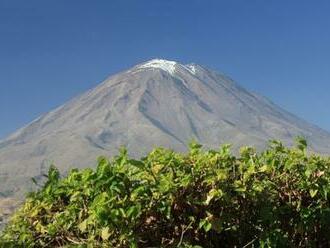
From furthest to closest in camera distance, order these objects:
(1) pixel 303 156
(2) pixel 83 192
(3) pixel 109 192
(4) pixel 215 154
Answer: (1) pixel 303 156 → (4) pixel 215 154 → (2) pixel 83 192 → (3) pixel 109 192

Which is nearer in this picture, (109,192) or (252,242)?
(109,192)

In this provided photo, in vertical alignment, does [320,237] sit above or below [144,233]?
above

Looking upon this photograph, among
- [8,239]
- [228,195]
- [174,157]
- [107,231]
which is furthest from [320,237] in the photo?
[8,239]

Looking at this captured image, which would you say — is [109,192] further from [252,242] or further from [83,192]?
[252,242]

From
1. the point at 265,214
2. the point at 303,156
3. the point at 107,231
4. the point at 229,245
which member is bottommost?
the point at 107,231

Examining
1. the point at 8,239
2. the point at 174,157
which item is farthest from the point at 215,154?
the point at 8,239

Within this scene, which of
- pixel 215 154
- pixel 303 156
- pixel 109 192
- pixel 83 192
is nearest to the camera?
pixel 109 192

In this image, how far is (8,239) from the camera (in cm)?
552

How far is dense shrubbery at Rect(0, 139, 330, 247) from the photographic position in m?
4.96

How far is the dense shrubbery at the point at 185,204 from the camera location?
496cm

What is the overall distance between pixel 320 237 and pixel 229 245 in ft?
2.81

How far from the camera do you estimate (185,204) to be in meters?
5.21

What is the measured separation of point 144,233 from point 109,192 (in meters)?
0.47

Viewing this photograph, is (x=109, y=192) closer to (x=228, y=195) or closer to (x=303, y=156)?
(x=228, y=195)
